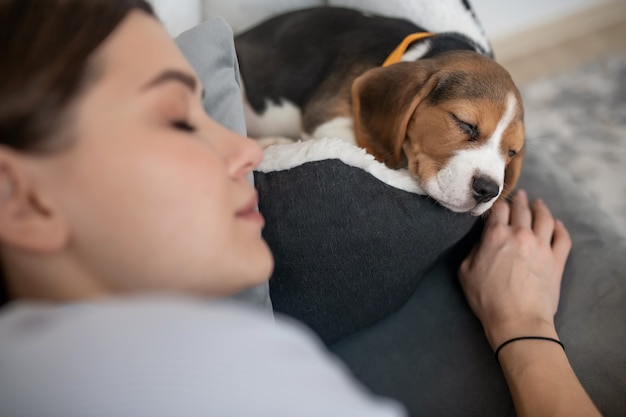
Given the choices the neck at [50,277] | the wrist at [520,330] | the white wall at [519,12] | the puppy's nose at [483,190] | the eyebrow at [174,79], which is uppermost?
the eyebrow at [174,79]

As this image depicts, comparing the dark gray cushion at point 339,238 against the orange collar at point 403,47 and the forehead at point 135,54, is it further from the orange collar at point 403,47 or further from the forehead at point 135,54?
the orange collar at point 403,47

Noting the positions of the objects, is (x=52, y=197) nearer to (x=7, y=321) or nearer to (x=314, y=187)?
(x=7, y=321)

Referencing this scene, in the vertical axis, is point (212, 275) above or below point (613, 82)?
above

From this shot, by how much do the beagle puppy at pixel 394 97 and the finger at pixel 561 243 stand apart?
0.18 m

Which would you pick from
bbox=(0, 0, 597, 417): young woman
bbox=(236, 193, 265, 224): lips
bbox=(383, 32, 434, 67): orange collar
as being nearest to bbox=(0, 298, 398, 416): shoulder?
bbox=(0, 0, 597, 417): young woman

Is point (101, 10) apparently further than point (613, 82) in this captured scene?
No

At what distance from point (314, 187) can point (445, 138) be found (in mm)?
545

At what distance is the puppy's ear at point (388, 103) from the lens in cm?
149

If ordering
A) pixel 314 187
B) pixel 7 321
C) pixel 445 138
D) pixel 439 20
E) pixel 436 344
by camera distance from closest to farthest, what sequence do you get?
1. pixel 7 321
2. pixel 314 187
3. pixel 436 344
4. pixel 445 138
5. pixel 439 20

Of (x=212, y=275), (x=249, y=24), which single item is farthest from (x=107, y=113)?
(x=249, y=24)

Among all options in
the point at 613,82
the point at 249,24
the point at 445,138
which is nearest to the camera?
the point at 445,138

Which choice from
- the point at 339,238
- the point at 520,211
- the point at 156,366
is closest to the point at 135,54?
the point at 156,366

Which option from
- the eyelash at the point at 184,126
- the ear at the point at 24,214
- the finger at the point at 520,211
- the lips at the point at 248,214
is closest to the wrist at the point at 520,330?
the finger at the point at 520,211

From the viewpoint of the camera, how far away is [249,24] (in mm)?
2127
